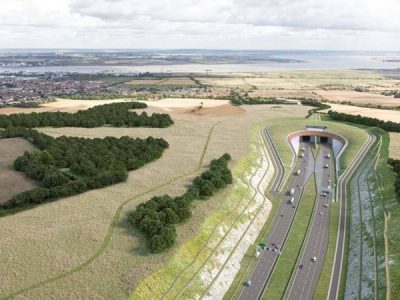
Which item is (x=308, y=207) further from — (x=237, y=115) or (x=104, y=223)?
(x=237, y=115)

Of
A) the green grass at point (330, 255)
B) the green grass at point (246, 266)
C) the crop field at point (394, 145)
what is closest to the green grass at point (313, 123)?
the crop field at point (394, 145)

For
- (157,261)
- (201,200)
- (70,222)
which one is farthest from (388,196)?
(70,222)

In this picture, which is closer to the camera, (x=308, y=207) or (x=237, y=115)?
(x=308, y=207)

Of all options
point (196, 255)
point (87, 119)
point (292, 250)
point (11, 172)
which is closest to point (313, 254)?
point (292, 250)

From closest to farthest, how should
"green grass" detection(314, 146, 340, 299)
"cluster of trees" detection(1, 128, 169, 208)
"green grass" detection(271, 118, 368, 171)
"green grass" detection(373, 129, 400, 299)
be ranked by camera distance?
"green grass" detection(373, 129, 400, 299), "green grass" detection(314, 146, 340, 299), "cluster of trees" detection(1, 128, 169, 208), "green grass" detection(271, 118, 368, 171)

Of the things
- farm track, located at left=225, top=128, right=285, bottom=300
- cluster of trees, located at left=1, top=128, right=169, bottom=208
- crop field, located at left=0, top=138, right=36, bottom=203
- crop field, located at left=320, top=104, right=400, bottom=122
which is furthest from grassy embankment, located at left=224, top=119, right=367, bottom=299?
crop field, located at left=0, top=138, right=36, bottom=203

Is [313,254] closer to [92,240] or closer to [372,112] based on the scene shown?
[92,240]

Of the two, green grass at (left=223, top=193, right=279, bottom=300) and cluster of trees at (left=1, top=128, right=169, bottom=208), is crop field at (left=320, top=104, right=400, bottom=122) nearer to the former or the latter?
cluster of trees at (left=1, top=128, right=169, bottom=208)

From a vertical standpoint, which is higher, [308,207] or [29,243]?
[29,243]
